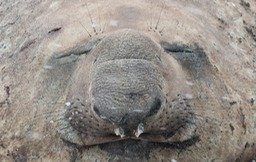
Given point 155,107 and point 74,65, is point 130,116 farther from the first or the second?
point 74,65

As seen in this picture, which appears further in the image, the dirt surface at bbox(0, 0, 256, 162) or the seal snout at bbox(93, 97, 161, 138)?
the dirt surface at bbox(0, 0, 256, 162)

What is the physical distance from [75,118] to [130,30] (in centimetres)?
64

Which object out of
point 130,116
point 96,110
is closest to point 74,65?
point 96,110

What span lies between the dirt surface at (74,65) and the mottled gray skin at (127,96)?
0.13 metres

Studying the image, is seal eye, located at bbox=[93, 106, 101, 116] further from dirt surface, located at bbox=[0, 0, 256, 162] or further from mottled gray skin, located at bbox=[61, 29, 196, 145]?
dirt surface, located at bbox=[0, 0, 256, 162]

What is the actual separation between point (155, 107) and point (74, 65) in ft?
2.84

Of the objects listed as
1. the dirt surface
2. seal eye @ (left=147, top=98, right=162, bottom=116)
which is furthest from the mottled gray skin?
the dirt surface

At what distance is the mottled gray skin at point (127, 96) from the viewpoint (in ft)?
13.9

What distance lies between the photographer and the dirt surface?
4.82 meters

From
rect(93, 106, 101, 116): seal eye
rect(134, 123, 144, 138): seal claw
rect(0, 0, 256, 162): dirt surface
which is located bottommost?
rect(0, 0, 256, 162): dirt surface

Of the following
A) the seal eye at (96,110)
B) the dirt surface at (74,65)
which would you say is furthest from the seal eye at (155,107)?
the dirt surface at (74,65)

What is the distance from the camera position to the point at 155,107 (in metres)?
4.26

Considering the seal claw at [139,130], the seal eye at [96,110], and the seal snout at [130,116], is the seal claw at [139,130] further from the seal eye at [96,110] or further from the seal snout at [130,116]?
the seal eye at [96,110]

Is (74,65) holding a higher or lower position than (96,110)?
lower
